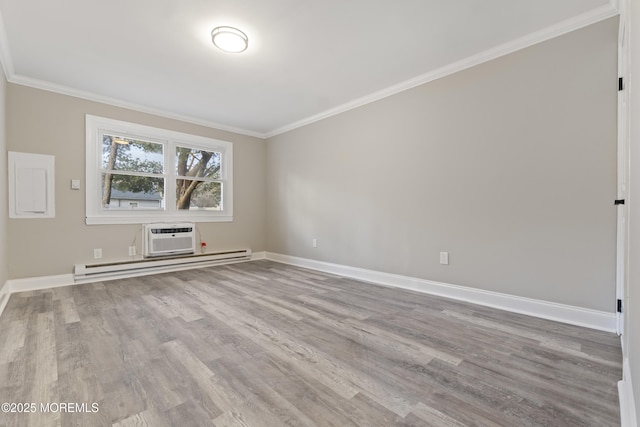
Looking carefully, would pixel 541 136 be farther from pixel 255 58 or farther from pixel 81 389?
pixel 81 389

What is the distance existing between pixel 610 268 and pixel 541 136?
1.10 m

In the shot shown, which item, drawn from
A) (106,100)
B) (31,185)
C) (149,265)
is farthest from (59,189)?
(149,265)

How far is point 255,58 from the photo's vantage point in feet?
8.94

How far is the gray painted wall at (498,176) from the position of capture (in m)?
2.11

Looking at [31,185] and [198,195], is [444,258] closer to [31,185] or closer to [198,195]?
[198,195]

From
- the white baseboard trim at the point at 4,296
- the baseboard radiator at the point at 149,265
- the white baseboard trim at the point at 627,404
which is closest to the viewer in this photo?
the white baseboard trim at the point at 627,404

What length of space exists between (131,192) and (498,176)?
453 centimetres

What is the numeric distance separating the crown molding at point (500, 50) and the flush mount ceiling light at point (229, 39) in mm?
1708

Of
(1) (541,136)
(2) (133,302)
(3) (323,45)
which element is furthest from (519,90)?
(2) (133,302)

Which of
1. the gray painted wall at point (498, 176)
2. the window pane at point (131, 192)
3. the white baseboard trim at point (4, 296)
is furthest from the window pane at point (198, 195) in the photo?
the gray painted wall at point (498, 176)

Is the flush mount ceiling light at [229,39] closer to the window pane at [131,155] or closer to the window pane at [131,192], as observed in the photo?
the window pane at [131,155]

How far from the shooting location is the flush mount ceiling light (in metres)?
2.28

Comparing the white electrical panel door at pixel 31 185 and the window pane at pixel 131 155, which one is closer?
the white electrical panel door at pixel 31 185

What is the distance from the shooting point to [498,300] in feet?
8.34
